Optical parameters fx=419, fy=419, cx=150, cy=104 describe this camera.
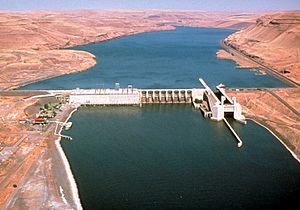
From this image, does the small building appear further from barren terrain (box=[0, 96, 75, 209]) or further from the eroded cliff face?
the eroded cliff face

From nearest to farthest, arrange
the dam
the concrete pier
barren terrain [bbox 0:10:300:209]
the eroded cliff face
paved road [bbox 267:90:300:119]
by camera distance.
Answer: barren terrain [bbox 0:10:300:209]
the concrete pier
paved road [bbox 267:90:300:119]
the dam
the eroded cliff face

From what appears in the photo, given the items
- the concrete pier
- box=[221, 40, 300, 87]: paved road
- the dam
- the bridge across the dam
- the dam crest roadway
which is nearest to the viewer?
the concrete pier

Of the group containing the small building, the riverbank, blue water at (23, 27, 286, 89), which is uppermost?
the riverbank

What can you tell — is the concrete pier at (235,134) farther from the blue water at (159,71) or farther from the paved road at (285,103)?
the blue water at (159,71)

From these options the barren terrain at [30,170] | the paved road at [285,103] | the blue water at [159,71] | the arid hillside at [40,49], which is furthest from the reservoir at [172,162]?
the arid hillside at [40,49]

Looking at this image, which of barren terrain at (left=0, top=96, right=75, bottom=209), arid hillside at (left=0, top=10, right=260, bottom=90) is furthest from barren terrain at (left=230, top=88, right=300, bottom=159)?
arid hillside at (left=0, top=10, right=260, bottom=90)

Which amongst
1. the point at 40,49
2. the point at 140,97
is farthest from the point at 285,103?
the point at 40,49

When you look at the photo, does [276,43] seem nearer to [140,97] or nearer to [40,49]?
[40,49]
